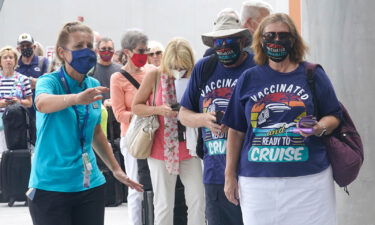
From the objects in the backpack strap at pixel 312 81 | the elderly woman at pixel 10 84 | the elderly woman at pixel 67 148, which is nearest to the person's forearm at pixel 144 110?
the elderly woman at pixel 67 148

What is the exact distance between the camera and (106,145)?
5566 mm

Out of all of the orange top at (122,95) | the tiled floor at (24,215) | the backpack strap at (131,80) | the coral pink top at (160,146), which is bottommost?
the tiled floor at (24,215)

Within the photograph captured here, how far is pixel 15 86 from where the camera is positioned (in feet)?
40.9

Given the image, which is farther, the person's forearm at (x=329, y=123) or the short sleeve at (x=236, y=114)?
the short sleeve at (x=236, y=114)

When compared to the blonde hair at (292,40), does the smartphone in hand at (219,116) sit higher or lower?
lower

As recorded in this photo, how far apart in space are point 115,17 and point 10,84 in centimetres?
808

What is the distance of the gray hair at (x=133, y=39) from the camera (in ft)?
28.0

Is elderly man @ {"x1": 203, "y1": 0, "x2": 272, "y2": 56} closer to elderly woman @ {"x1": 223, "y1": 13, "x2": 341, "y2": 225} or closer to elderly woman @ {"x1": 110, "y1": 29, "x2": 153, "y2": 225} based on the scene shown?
elderly woman @ {"x1": 223, "y1": 13, "x2": 341, "y2": 225}

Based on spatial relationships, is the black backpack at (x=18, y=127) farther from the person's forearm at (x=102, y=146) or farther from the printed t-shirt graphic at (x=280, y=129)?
the printed t-shirt graphic at (x=280, y=129)

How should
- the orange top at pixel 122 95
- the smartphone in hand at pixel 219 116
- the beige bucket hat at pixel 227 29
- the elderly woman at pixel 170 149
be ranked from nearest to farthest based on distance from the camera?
1. the smartphone in hand at pixel 219 116
2. the beige bucket hat at pixel 227 29
3. the elderly woman at pixel 170 149
4. the orange top at pixel 122 95

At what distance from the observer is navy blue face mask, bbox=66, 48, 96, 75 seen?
522 centimetres

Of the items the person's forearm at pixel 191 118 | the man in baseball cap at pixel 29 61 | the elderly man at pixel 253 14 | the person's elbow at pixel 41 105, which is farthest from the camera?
the man in baseball cap at pixel 29 61

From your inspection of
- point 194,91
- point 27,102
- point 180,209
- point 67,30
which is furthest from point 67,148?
point 27,102

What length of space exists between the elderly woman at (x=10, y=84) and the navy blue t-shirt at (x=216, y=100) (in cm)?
679
